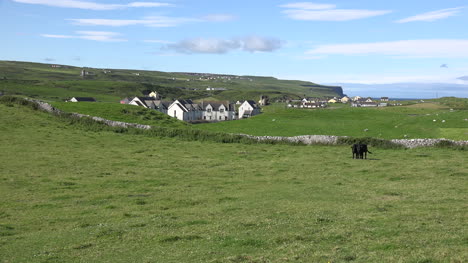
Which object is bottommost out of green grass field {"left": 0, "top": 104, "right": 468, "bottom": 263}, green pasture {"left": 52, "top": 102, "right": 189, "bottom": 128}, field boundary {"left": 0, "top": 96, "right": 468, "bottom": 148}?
green grass field {"left": 0, "top": 104, "right": 468, "bottom": 263}

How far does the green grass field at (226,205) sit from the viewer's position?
1524 cm

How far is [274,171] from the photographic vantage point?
1390 inches

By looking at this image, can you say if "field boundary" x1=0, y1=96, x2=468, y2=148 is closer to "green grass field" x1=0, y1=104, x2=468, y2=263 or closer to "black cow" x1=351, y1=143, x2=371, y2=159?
"green grass field" x1=0, y1=104, x2=468, y2=263

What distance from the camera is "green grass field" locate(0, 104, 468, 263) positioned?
15242 mm

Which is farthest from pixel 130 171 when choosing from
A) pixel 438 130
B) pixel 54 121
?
pixel 438 130

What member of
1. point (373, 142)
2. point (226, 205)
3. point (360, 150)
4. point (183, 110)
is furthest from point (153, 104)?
point (226, 205)

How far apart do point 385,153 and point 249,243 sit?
34.4 metres

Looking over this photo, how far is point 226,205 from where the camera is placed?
23281 millimetres

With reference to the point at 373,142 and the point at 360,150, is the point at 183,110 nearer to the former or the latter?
the point at 373,142

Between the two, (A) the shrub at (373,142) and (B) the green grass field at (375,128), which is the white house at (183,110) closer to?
(B) the green grass field at (375,128)

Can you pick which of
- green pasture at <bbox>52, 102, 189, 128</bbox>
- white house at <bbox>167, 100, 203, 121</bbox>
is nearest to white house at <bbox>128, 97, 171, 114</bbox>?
white house at <bbox>167, 100, 203, 121</bbox>

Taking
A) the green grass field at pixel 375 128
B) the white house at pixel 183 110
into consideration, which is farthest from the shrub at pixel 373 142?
the white house at pixel 183 110

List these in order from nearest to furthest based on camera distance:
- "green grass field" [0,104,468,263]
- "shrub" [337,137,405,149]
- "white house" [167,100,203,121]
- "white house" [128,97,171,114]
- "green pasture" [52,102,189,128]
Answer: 1. "green grass field" [0,104,468,263]
2. "shrub" [337,137,405,149]
3. "green pasture" [52,102,189,128]
4. "white house" [167,100,203,121]
5. "white house" [128,97,171,114]

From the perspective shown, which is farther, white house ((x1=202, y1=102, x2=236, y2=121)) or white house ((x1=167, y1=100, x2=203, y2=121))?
white house ((x1=202, y1=102, x2=236, y2=121))
